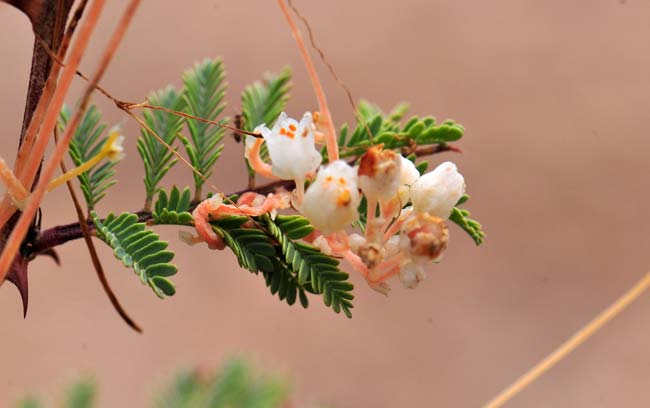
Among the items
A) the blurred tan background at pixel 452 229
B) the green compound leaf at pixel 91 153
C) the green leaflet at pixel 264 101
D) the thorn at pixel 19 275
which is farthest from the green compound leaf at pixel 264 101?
the blurred tan background at pixel 452 229

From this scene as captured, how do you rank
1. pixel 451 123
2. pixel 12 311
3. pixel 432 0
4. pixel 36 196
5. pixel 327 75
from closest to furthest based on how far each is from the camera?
1. pixel 36 196
2. pixel 451 123
3. pixel 12 311
4. pixel 327 75
5. pixel 432 0

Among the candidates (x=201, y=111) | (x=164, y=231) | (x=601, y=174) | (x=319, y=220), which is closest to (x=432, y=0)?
(x=601, y=174)

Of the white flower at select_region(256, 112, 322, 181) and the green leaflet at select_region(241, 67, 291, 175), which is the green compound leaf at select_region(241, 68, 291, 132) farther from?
the white flower at select_region(256, 112, 322, 181)

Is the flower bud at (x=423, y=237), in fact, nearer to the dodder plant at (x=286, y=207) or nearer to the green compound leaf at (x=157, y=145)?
the dodder plant at (x=286, y=207)

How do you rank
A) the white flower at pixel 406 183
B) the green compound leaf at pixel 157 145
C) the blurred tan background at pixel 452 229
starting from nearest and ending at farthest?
the white flower at pixel 406 183, the green compound leaf at pixel 157 145, the blurred tan background at pixel 452 229

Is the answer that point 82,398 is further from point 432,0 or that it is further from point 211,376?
point 432,0

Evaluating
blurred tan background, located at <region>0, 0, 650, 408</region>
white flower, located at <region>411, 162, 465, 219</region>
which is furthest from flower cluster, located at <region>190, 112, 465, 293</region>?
blurred tan background, located at <region>0, 0, 650, 408</region>

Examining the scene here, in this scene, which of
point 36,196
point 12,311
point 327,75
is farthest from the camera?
point 327,75
